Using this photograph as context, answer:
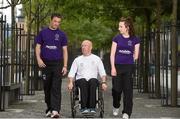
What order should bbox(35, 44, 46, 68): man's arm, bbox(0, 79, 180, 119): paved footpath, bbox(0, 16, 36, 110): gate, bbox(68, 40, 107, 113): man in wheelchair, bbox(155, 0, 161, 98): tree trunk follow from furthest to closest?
1. bbox(155, 0, 161, 98): tree trunk
2. bbox(0, 16, 36, 110): gate
3. bbox(0, 79, 180, 119): paved footpath
4. bbox(35, 44, 46, 68): man's arm
5. bbox(68, 40, 107, 113): man in wheelchair

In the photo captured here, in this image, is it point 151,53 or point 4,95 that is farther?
point 151,53

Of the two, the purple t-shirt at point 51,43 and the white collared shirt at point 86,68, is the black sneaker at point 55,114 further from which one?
the purple t-shirt at point 51,43

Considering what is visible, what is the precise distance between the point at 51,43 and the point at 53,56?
0.27 metres

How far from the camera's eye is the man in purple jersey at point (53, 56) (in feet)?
41.1

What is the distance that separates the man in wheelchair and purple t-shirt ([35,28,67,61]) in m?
0.43

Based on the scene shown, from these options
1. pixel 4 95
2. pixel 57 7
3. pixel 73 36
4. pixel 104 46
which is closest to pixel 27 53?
pixel 57 7

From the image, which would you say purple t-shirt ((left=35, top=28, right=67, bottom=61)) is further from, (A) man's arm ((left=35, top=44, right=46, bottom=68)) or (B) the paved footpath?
(B) the paved footpath

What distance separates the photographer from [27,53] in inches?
880

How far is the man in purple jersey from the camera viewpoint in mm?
12531

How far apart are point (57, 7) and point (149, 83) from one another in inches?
174

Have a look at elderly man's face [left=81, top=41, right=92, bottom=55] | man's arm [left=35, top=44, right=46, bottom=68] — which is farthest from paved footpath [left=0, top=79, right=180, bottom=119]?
elderly man's face [left=81, top=41, right=92, bottom=55]

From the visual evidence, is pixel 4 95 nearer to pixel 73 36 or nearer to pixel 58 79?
pixel 58 79

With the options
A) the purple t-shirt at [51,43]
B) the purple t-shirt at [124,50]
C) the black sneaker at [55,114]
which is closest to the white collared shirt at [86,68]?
the purple t-shirt at [51,43]

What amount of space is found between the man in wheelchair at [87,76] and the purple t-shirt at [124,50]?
491 mm
